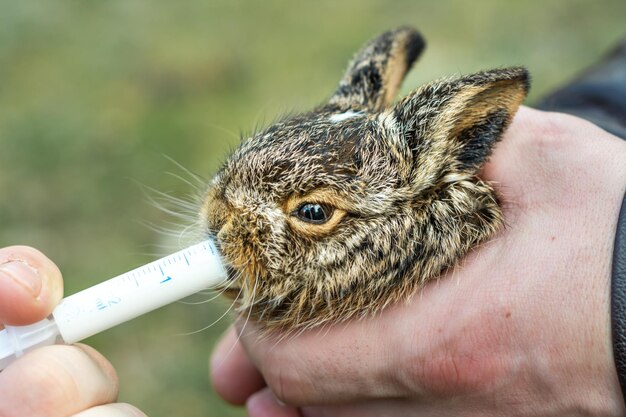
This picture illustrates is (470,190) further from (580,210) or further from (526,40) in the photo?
(526,40)

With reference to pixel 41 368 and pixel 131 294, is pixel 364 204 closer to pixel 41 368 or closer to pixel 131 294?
pixel 131 294

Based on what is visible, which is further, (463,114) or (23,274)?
(463,114)

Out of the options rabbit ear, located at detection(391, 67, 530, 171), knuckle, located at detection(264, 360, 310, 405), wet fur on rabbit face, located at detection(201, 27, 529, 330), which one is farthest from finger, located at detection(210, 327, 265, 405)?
rabbit ear, located at detection(391, 67, 530, 171)

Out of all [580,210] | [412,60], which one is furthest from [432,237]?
[412,60]

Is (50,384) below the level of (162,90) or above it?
below

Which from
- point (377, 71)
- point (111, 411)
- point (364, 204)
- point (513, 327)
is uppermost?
point (377, 71)

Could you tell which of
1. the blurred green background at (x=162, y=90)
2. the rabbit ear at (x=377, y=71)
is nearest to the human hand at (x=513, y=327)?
the rabbit ear at (x=377, y=71)

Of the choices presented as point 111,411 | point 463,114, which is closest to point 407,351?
point 463,114
